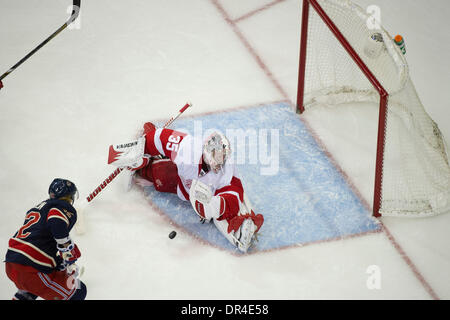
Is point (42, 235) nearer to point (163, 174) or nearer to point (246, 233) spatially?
point (163, 174)

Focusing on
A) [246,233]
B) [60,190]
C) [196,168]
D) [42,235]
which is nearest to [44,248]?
[42,235]

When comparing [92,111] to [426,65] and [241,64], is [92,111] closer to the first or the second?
[241,64]

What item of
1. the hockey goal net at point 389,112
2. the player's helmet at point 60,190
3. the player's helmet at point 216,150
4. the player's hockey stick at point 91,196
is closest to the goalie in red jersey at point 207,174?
the player's helmet at point 216,150

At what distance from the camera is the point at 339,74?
508cm

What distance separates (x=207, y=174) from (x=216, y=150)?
22cm

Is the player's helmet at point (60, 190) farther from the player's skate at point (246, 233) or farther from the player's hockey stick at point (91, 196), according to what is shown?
the player's skate at point (246, 233)

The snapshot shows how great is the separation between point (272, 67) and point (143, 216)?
1.81 metres

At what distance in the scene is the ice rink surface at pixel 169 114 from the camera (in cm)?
416

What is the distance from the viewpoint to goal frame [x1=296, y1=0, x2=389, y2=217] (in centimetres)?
412

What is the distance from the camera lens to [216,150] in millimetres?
4078

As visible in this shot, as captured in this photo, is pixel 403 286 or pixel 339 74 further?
pixel 339 74

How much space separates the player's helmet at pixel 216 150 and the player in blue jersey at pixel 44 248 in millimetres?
806

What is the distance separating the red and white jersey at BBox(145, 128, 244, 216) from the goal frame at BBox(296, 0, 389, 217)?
846 mm
